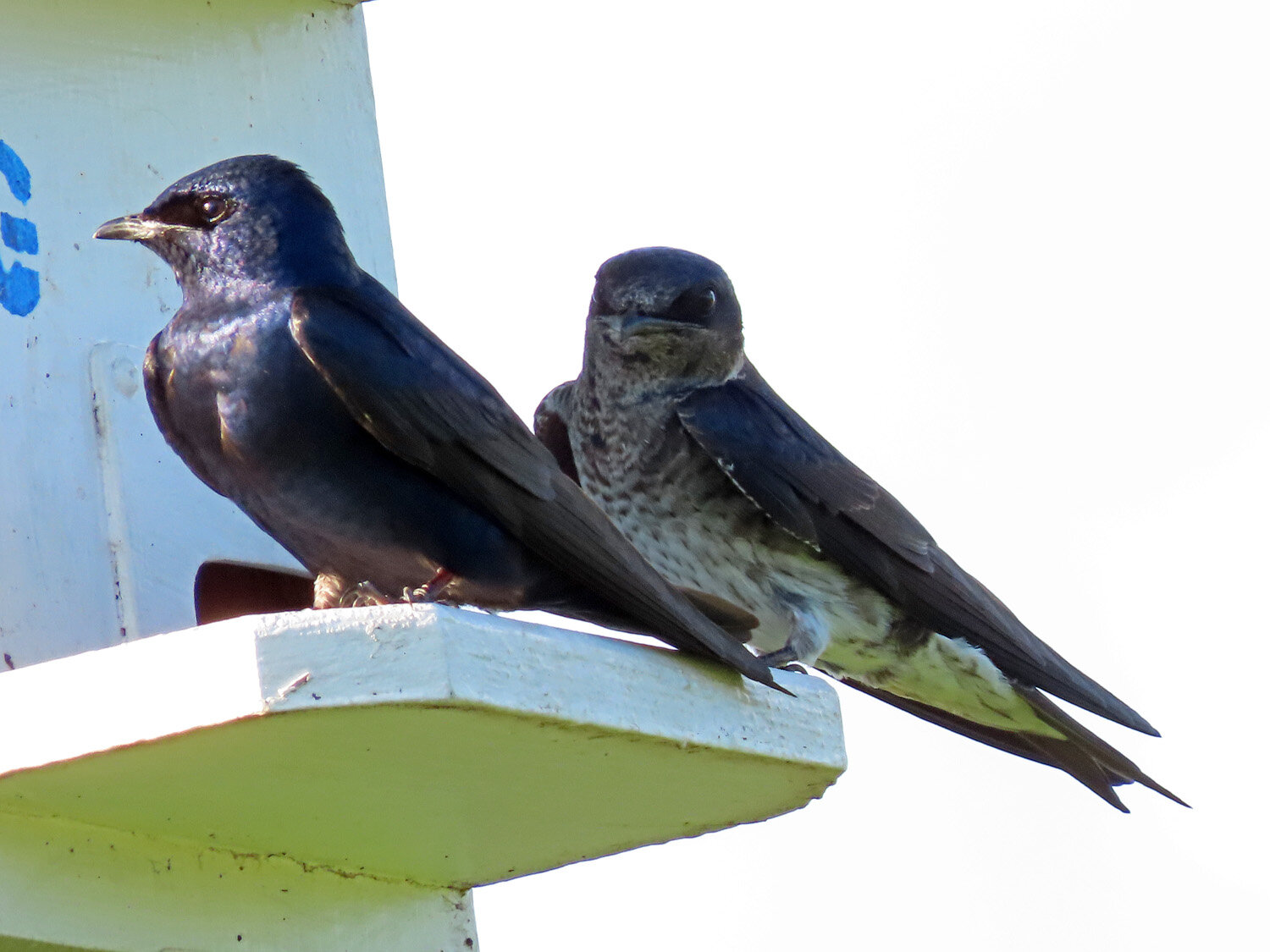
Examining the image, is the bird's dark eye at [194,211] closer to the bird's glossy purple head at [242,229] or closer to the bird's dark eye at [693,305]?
the bird's glossy purple head at [242,229]

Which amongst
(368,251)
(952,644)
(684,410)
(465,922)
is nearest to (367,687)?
(465,922)

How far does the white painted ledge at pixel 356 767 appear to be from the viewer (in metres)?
1.61

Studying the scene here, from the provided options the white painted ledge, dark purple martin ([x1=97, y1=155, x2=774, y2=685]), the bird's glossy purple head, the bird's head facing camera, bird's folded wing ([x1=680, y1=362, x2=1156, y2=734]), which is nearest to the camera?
the white painted ledge

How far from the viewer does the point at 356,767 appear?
1782mm

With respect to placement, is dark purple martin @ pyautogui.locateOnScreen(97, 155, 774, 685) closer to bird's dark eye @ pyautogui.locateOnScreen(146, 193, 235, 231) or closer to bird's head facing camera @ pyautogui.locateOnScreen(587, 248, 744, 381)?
bird's dark eye @ pyautogui.locateOnScreen(146, 193, 235, 231)

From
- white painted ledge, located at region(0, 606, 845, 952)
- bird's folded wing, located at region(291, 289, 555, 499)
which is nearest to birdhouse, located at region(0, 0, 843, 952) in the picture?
white painted ledge, located at region(0, 606, 845, 952)

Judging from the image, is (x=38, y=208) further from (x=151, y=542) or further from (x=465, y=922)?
(x=465, y=922)

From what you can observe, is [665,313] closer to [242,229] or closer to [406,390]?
[242,229]

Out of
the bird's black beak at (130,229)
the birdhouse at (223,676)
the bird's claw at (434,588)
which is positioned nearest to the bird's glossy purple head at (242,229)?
the bird's black beak at (130,229)

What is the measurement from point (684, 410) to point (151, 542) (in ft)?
2.95

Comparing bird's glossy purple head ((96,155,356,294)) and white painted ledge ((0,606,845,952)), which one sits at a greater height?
bird's glossy purple head ((96,155,356,294))

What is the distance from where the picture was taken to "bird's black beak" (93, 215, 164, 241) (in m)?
2.18

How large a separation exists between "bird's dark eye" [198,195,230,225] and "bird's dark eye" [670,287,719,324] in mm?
988

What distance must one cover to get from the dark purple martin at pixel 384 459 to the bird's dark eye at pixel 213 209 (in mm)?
98
